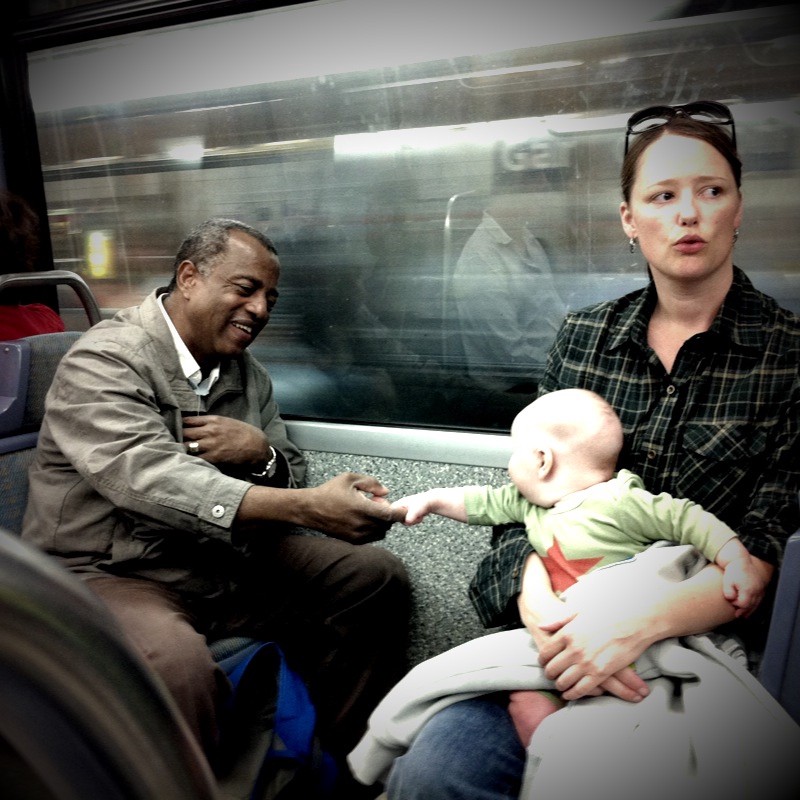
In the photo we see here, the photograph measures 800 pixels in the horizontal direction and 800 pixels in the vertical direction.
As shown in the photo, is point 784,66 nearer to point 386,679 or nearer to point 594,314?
point 594,314

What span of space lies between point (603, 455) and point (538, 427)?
0.46 ft

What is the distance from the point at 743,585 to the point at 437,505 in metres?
0.67

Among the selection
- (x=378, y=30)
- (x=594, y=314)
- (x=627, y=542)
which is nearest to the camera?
(x=627, y=542)

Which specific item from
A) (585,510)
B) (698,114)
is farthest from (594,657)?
(698,114)

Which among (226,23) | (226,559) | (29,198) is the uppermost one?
(226,23)

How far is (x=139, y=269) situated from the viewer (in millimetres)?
3018

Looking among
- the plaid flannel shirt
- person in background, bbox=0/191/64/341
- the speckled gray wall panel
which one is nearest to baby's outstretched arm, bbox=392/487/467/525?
the plaid flannel shirt

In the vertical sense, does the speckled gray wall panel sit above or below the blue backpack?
above

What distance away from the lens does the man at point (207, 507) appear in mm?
2023

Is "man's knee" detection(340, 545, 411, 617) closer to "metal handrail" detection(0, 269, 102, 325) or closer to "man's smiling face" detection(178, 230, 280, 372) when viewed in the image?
"man's smiling face" detection(178, 230, 280, 372)

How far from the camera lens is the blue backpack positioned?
6.82 ft

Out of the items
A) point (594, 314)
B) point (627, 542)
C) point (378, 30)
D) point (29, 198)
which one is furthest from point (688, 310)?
point (29, 198)

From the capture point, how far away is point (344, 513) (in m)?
2.05

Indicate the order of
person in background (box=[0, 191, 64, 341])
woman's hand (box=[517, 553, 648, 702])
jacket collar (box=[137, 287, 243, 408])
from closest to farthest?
woman's hand (box=[517, 553, 648, 702]) → jacket collar (box=[137, 287, 243, 408]) → person in background (box=[0, 191, 64, 341])
